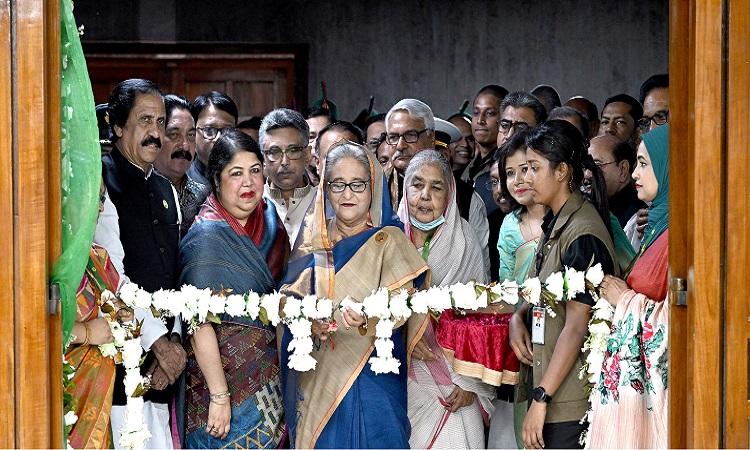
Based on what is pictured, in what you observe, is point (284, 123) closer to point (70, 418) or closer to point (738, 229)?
point (70, 418)

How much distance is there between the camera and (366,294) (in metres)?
4.55

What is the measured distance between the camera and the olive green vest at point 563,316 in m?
4.39

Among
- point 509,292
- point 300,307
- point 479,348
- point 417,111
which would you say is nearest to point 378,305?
point 300,307

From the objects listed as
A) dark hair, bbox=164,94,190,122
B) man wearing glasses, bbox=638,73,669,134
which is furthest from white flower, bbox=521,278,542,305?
dark hair, bbox=164,94,190,122

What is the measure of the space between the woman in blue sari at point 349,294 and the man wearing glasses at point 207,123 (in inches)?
60.4

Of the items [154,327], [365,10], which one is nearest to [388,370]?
[154,327]

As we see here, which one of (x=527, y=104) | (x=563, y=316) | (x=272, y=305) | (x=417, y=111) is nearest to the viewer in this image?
(x=272, y=305)

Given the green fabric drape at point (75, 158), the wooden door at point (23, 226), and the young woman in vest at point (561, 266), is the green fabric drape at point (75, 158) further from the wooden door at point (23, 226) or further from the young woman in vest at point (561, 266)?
the young woman in vest at point (561, 266)

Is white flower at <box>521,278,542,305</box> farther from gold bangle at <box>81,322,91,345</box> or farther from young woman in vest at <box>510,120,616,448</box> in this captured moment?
gold bangle at <box>81,322,91,345</box>

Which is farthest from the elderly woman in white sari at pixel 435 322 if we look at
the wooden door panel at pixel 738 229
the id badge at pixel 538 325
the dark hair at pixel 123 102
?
the wooden door panel at pixel 738 229

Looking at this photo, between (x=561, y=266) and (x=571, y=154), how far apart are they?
501 millimetres

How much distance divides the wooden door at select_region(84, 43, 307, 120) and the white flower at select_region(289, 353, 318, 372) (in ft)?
17.8

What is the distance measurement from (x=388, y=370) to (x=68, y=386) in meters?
1.23

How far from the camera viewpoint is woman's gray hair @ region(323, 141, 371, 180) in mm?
4641
